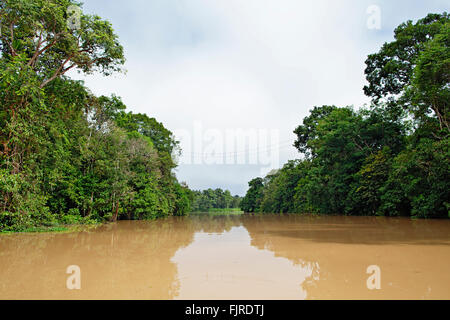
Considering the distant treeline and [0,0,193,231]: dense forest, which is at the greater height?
[0,0,193,231]: dense forest

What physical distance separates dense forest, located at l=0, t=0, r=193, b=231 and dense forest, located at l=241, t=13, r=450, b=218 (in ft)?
44.7

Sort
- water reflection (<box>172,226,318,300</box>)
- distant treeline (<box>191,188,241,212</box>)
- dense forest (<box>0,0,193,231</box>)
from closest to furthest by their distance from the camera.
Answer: water reflection (<box>172,226,318,300</box>)
dense forest (<box>0,0,193,231</box>)
distant treeline (<box>191,188,241,212</box>)

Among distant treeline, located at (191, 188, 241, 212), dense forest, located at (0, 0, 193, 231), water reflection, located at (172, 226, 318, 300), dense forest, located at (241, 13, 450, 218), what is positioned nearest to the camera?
water reflection, located at (172, 226, 318, 300)

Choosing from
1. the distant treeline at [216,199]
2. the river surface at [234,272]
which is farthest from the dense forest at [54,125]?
the distant treeline at [216,199]

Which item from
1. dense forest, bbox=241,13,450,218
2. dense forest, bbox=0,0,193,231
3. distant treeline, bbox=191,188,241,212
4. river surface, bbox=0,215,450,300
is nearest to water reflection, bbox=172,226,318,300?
river surface, bbox=0,215,450,300

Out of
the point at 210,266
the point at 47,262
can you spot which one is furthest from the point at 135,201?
the point at 210,266

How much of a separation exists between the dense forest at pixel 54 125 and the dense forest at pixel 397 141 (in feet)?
44.7

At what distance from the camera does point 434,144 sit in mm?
12727

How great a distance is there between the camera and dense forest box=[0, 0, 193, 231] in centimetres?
919

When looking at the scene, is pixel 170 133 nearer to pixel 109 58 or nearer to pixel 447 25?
pixel 109 58

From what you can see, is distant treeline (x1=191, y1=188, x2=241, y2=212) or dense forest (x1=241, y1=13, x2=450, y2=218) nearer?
dense forest (x1=241, y1=13, x2=450, y2=218)

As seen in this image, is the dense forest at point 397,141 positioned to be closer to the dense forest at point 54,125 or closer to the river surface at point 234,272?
the river surface at point 234,272

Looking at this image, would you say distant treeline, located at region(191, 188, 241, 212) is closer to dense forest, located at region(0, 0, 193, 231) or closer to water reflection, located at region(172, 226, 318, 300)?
dense forest, located at region(0, 0, 193, 231)

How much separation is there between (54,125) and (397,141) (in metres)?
20.5
